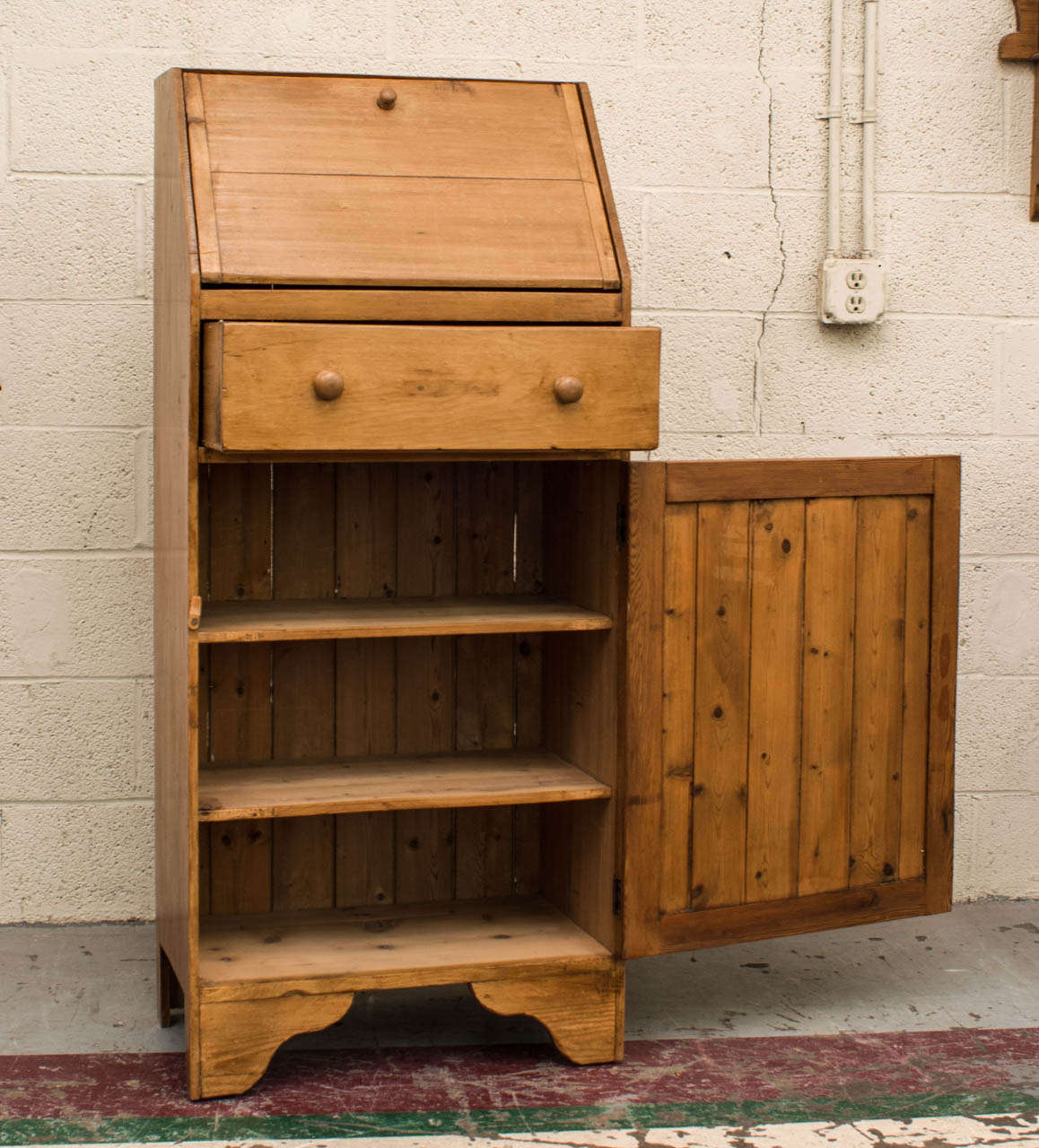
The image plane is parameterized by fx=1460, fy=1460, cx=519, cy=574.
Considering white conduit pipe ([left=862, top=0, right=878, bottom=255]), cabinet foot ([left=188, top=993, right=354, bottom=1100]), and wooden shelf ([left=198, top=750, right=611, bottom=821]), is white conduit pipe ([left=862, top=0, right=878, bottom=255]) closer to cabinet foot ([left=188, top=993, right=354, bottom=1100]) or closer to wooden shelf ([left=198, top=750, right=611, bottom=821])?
wooden shelf ([left=198, top=750, right=611, bottom=821])

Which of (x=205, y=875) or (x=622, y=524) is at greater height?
(x=622, y=524)

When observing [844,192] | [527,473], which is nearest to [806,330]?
[844,192]

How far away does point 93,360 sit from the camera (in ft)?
9.23

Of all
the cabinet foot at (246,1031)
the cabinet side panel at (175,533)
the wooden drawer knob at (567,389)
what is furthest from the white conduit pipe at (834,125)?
the cabinet foot at (246,1031)

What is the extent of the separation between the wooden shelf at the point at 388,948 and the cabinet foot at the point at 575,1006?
0.02 m

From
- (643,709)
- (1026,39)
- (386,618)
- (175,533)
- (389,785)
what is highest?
(1026,39)

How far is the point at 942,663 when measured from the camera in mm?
2410

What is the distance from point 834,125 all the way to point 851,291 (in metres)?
0.33

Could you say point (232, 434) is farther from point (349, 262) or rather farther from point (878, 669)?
point (878, 669)

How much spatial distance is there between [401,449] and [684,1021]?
1136mm

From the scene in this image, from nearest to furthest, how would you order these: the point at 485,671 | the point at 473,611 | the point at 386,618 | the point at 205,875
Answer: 1. the point at 386,618
2. the point at 473,611
3. the point at 205,875
4. the point at 485,671

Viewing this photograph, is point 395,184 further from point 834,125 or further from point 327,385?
point 834,125

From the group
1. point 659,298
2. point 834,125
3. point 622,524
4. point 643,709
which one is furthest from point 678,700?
point 834,125

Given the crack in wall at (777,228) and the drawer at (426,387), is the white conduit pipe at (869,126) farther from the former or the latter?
the drawer at (426,387)
